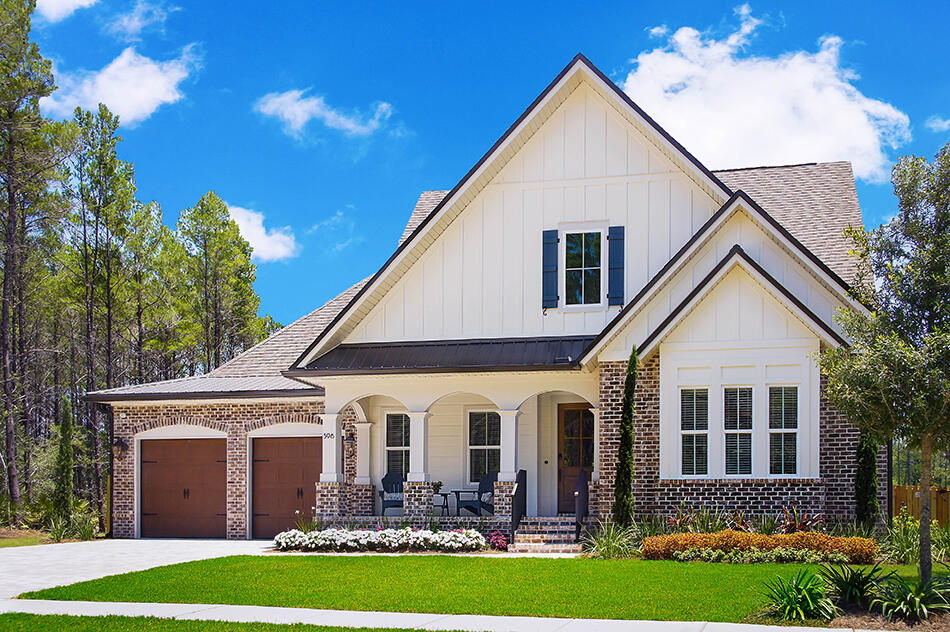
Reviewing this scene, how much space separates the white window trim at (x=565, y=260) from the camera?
64.7ft

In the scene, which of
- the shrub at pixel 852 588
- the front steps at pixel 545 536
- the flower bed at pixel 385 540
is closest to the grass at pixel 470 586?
the shrub at pixel 852 588

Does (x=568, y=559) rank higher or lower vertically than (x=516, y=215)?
lower

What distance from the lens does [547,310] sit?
1994 cm

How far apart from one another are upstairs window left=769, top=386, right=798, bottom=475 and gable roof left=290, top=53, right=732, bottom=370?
4.12 meters

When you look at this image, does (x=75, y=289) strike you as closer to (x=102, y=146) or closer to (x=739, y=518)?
(x=102, y=146)

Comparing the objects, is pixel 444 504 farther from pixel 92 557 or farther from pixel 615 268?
pixel 92 557

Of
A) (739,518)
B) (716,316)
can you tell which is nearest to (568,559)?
(739,518)

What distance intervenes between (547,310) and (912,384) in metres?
9.93

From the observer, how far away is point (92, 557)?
17.9 m

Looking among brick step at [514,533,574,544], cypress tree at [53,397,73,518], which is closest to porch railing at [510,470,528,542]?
brick step at [514,533,574,544]

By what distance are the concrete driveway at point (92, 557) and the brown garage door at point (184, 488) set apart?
1.25 m

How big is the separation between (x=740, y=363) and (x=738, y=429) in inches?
42.6

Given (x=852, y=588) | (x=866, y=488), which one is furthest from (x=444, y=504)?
(x=852, y=588)

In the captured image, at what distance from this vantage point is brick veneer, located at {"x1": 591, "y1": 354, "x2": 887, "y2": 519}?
16391 mm
